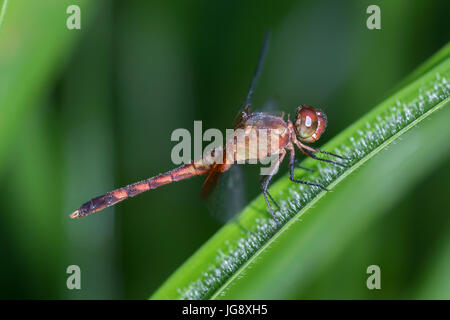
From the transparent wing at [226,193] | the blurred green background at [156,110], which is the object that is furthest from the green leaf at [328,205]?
the transparent wing at [226,193]

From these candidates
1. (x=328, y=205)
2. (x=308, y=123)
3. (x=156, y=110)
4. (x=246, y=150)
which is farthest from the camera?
(x=156, y=110)

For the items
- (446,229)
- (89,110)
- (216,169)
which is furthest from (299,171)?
(89,110)

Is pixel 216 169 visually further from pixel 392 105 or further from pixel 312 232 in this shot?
pixel 392 105

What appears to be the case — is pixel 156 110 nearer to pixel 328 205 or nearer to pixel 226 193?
pixel 226 193

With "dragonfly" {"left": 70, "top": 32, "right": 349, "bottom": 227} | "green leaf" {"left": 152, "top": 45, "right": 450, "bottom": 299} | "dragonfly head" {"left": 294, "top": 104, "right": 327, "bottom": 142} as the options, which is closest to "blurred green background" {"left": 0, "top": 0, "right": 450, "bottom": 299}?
"dragonfly" {"left": 70, "top": 32, "right": 349, "bottom": 227}

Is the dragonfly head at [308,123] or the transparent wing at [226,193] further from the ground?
the dragonfly head at [308,123]

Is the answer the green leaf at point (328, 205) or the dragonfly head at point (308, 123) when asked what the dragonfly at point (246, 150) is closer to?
the dragonfly head at point (308, 123)

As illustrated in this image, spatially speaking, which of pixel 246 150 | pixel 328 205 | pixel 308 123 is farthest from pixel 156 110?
pixel 328 205
